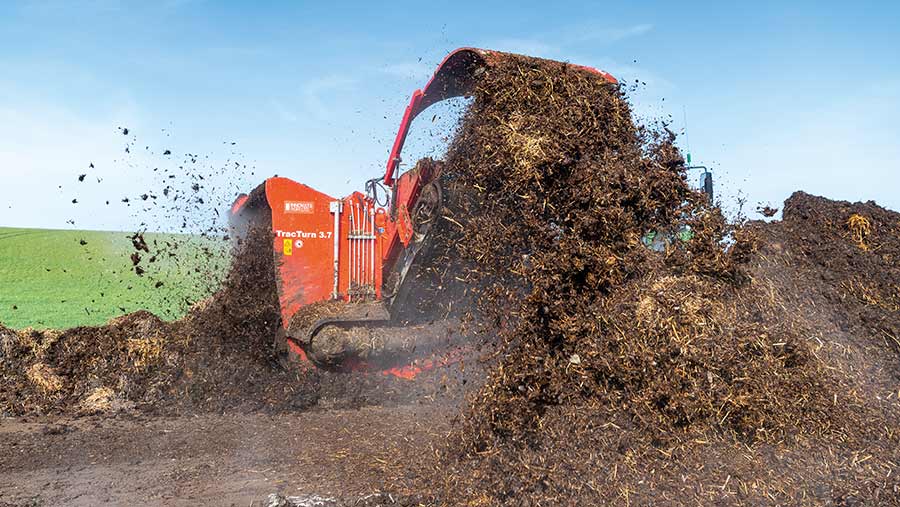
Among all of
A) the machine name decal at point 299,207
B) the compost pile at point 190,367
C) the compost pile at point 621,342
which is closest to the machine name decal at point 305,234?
the machine name decal at point 299,207

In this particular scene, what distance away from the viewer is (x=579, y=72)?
5180 mm

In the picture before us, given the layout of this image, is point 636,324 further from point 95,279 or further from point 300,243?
point 95,279

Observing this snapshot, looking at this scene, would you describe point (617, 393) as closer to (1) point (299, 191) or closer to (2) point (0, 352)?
(1) point (299, 191)

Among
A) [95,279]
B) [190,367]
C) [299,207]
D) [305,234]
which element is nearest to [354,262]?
[305,234]

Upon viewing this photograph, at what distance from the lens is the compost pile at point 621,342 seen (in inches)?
161

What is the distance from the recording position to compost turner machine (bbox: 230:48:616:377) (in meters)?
6.44

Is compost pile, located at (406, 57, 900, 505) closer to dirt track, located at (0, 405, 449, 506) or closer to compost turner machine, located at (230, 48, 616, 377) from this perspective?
dirt track, located at (0, 405, 449, 506)

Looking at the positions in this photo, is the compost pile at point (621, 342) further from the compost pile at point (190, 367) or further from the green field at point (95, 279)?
the green field at point (95, 279)

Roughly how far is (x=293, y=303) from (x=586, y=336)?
354 cm

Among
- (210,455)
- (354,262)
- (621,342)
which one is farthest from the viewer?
(354,262)

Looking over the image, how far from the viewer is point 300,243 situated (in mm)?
7121

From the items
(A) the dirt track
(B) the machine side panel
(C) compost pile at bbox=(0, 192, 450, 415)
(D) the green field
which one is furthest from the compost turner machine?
(D) the green field

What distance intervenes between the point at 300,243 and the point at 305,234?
105mm

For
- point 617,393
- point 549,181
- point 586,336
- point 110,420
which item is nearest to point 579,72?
point 549,181
